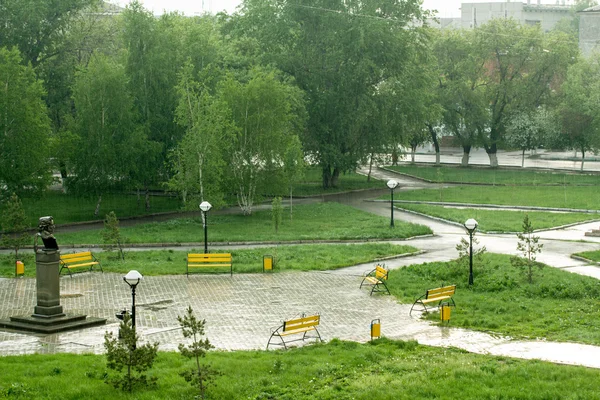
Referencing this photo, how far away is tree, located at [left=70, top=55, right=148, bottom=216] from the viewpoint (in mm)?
44344

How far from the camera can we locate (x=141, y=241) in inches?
1352

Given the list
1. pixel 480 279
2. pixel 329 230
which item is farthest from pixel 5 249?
pixel 480 279

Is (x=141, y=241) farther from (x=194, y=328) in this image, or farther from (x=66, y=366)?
(x=194, y=328)

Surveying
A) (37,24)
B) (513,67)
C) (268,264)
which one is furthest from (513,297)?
(513,67)

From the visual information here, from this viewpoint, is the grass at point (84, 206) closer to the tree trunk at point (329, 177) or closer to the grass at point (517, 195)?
the tree trunk at point (329, 177)

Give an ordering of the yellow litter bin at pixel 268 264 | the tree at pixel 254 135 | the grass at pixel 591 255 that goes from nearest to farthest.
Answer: the yellow litter bin at pixel 268 264 < the grass at pixel 591 255 < the tree at pixel 254 135

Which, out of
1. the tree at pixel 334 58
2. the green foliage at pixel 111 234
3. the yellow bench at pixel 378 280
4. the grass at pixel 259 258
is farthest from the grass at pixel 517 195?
the green foliage at pixel 111 234

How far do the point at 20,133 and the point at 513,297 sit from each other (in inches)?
1058

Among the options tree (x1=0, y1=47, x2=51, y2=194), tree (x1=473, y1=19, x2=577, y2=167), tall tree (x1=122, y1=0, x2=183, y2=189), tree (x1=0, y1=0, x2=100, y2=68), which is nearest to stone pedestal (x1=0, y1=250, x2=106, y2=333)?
tree (x1=0, y1=47, x2=51, y2=194)

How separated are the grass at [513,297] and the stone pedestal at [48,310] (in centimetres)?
867

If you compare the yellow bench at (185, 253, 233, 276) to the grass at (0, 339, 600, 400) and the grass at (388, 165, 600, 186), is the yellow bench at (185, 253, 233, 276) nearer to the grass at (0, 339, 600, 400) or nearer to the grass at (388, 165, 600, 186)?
the grass at (0, 339, 600, 400)

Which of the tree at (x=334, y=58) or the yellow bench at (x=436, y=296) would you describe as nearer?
the yellow bench at (x=436, y=296)

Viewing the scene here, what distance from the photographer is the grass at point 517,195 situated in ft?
158

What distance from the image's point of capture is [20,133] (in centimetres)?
4078
